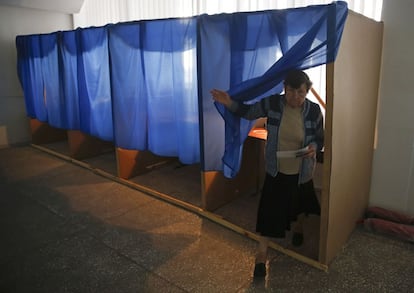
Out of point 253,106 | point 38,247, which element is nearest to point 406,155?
point 253,106

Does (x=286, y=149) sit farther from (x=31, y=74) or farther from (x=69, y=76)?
(x=31, y=74)

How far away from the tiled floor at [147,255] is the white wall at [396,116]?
0.44 metres

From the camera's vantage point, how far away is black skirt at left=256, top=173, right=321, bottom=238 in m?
2.28

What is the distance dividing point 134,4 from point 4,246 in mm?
3698

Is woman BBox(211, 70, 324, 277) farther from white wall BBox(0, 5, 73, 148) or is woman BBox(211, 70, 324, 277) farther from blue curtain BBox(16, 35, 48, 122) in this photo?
white wall BBox(0, 5, 73, 148)

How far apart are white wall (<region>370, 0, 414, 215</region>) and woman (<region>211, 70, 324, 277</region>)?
926 millimetres

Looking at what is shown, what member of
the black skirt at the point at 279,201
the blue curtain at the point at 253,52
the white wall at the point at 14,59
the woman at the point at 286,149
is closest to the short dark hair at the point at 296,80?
the woman at the point at 286,149

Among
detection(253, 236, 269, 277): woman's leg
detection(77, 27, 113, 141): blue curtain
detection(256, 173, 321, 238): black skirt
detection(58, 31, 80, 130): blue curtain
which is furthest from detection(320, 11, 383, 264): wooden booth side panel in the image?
detection(58, 31, 80, 130): blue curtain

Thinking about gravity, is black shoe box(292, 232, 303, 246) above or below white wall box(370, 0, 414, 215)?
below

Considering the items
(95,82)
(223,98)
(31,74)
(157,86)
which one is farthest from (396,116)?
(31,74)

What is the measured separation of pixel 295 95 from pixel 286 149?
1.18 ft

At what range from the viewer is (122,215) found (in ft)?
10.6

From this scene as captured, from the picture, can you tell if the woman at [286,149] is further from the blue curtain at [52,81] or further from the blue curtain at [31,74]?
the blue curtain at [31,74]

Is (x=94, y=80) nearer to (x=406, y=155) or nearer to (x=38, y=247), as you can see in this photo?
(x=38, y=247)
